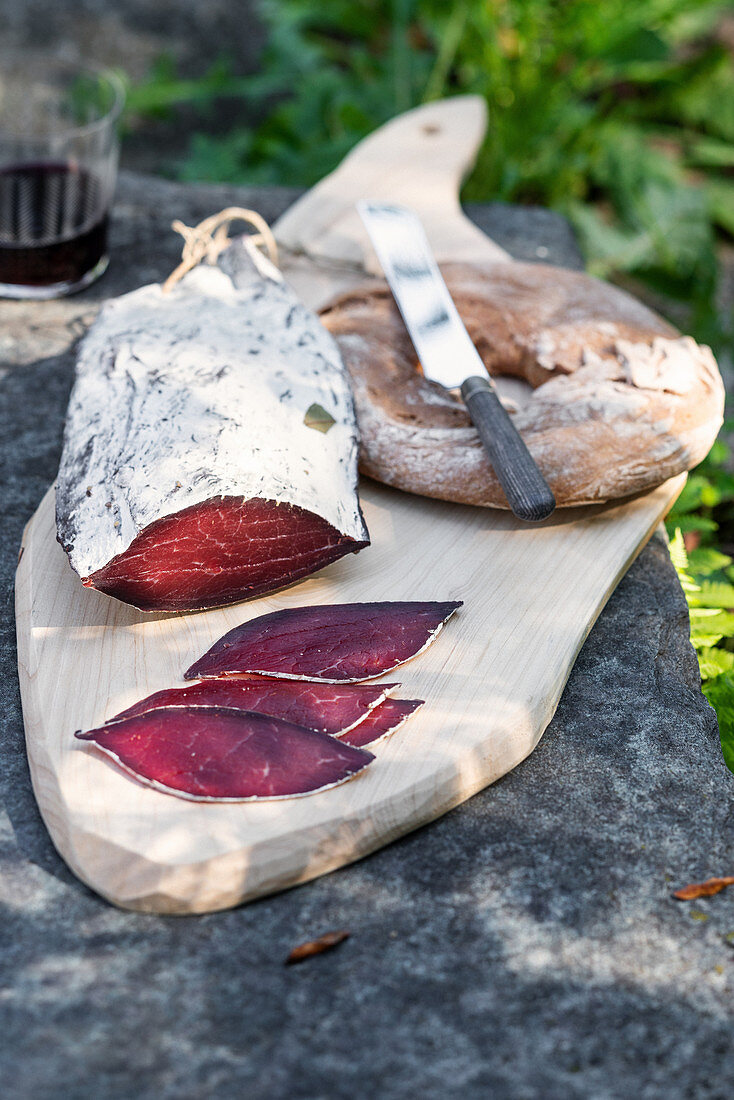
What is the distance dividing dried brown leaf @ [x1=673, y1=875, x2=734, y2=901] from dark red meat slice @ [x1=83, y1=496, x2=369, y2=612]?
3.43 feet

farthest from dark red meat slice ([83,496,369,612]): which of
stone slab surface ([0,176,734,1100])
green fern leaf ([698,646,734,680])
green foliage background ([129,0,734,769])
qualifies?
green foliage background ([129,0,734,769])

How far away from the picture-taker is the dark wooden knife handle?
2453 millimetres

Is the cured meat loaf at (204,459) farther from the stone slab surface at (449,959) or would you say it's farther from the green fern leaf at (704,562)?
the green fern leaf at (704,562)

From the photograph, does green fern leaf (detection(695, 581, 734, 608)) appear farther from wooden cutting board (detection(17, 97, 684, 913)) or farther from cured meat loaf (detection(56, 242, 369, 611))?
cured meat loaf (detection(56, 242, 369, 611))

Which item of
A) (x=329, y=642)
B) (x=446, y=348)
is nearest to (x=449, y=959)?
(x=329, y=642)

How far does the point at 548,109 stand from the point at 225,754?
4.58 meters

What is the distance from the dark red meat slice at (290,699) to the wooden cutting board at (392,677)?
0.09 metres

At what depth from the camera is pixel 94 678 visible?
2.15 m

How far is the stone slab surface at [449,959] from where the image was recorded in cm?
161

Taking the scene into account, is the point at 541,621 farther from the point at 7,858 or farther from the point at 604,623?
the point at 7,858

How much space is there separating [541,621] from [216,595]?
80 centimetres

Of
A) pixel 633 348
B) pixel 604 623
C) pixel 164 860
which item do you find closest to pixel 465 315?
pixel 633 348

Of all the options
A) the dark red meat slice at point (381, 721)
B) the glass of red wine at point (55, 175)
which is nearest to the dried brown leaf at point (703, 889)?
the dark red meat slice at point (381, 721)

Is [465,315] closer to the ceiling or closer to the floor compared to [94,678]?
closer to the ceiling
